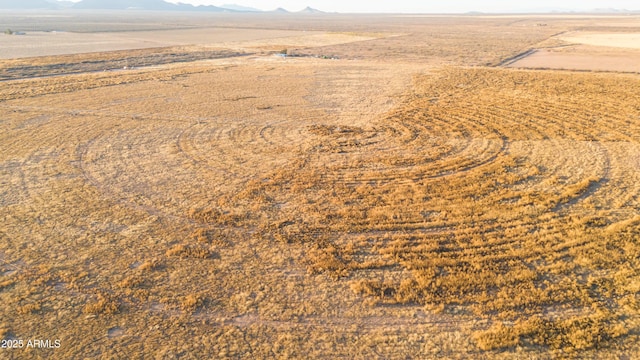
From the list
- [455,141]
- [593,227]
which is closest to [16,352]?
[593,227]

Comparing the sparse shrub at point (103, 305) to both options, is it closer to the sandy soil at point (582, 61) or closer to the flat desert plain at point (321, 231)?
the flat desert plain at point (321, 231)

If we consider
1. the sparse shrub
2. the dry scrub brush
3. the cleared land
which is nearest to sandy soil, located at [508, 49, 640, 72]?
the cleared land

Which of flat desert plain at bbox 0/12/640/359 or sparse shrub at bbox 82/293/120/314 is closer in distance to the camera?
flat desert plain at bbox 0/12/640/359

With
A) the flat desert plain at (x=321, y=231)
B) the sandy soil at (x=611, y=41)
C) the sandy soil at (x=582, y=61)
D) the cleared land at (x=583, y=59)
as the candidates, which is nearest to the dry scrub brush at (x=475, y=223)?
the flat desert plain at (x=321, y=231)

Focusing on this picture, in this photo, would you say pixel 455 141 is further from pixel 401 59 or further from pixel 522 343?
pixel 401 59

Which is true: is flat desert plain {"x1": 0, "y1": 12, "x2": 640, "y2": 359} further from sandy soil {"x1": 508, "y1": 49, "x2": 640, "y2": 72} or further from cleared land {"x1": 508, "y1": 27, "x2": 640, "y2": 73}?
cleared land {"x1": 508, "y1": 27, "x2": 640, "y2": 73}

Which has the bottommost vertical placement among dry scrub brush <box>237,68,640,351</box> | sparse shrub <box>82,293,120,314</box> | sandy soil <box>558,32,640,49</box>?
sparse shrub <box>82,293,120,314</box>

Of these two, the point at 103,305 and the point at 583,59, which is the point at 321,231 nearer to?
the point at 103,305

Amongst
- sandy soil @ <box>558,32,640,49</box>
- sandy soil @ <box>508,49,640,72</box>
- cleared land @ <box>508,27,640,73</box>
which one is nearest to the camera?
sandy soil @ <box>508,49,640,72</box>
